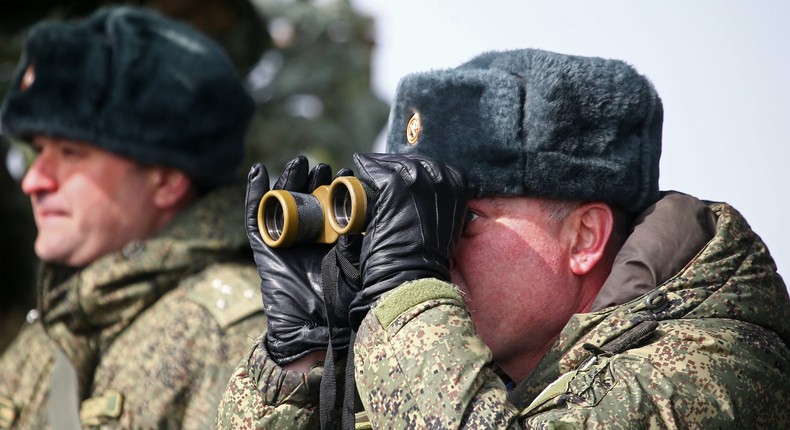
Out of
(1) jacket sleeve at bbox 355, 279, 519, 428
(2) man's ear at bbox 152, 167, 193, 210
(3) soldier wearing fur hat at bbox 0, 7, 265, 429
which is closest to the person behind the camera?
(1) jacket sleeve at bbox 355, 279, 519, 428

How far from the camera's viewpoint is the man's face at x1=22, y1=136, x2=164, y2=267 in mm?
4258

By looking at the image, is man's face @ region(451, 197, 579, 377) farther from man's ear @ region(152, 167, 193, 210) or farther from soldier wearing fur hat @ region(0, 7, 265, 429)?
man's ear @ region(152, 167, 193, 210)

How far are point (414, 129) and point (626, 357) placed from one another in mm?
716

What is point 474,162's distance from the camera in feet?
8.50

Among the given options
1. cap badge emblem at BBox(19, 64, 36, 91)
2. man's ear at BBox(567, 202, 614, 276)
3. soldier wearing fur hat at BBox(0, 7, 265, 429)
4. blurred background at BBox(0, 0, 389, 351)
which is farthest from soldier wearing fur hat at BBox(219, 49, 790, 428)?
blurred background at BBox(0, 0, 389, 351)

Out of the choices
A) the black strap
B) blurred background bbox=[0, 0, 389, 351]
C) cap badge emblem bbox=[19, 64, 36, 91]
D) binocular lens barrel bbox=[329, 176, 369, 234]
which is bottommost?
blurred background bbox=[0, 0, 389, 351]

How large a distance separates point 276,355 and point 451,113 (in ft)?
2.14

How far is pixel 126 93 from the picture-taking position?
13.8 ft

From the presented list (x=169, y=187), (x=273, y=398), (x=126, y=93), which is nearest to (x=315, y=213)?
(x=273, y=398)

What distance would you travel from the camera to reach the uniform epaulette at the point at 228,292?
3955mm

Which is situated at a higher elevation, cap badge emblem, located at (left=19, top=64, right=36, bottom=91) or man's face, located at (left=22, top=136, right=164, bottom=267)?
cap badge emblem, located at (left=19, top=64, right=36, bottom=91)

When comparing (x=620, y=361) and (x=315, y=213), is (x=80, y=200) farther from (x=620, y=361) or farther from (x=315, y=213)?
(x=620, y=361)

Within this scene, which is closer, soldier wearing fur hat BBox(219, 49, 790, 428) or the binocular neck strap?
soldier wearing fur hat BBox(219, 49, 790, 428)

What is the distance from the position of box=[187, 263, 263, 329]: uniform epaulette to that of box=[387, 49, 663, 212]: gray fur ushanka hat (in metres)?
1.48
